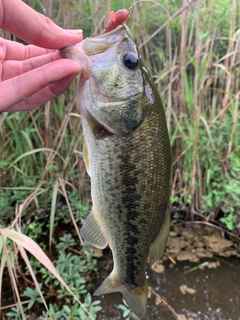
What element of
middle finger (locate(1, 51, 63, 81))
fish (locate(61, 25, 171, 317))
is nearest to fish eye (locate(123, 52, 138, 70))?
fish (locate(61, 25, 171, 317))

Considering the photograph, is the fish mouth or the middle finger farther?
the middle finger

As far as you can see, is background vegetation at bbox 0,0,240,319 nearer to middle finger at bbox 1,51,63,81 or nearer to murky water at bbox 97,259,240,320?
murky water at bbox 97,259,240,320

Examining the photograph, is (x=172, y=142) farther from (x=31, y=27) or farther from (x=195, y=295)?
(x=31, y=27)

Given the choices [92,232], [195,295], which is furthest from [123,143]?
[195,295]

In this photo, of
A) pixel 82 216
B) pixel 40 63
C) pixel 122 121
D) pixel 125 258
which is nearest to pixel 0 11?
pixel 40 63

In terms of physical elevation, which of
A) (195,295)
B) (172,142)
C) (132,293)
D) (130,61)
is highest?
(130,61)

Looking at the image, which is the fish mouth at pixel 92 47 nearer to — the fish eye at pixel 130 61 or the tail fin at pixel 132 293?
the fish eye at pixel 130 61
